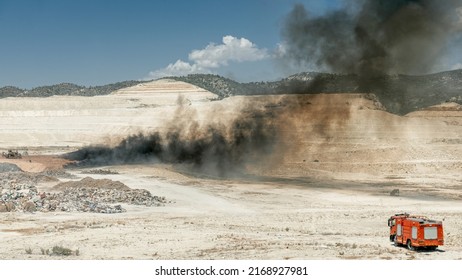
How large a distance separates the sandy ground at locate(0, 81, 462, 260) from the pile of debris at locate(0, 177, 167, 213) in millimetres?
1500

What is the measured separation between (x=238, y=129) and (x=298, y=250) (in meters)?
63.8

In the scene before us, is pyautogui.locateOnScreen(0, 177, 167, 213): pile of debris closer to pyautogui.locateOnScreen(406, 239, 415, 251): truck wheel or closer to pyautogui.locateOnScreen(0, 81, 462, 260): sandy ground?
pyautogui.locateOnScreen(0, 81, 462, 260): sandy ground

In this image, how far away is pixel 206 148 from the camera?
285ft

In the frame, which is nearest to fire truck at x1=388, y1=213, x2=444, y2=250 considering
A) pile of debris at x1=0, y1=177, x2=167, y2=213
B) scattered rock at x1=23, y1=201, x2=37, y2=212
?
pile of debris at x1=0, y1=177, x2=167, y2=213

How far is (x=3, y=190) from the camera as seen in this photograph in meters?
49.7

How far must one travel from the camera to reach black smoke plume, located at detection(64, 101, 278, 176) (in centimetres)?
8262

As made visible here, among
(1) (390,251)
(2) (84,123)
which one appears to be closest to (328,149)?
(1) (390,251)

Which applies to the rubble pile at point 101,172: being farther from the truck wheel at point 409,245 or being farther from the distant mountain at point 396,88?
the truck wheel at point 409,245

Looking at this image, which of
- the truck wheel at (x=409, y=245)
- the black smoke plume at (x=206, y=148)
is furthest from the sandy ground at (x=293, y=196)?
the black smoke plume at (x=206, y=148)

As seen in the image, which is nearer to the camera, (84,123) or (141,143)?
(141,143)

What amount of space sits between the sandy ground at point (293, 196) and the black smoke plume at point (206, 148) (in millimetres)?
2913

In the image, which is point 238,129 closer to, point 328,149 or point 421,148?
point 328,149

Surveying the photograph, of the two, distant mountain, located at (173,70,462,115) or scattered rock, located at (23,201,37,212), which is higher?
distant mountain, located at (173,70,462,115)

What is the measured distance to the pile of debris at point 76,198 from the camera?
4247cm
